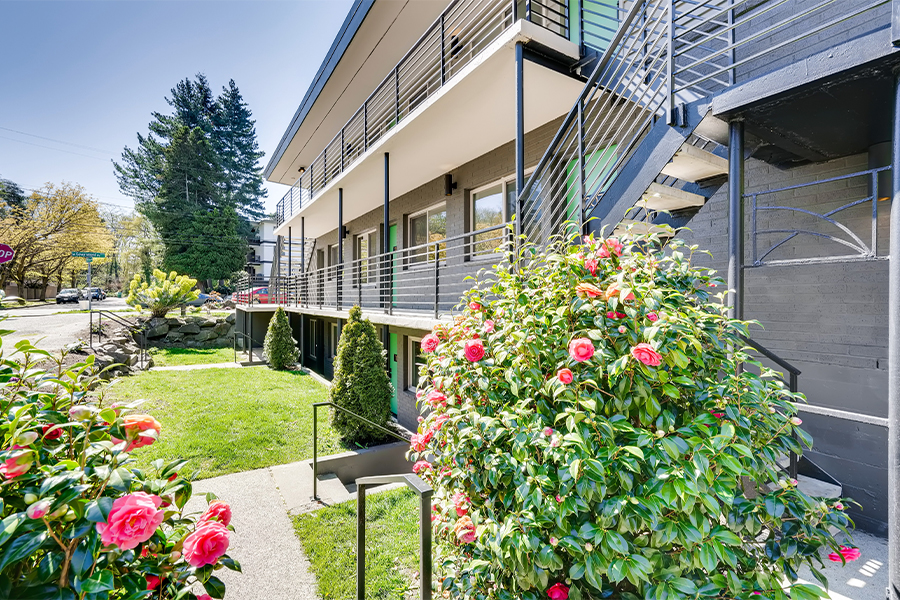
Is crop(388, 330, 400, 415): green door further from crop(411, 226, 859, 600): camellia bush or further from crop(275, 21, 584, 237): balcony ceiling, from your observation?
crop(411, 226, 859, 600): camellia bush

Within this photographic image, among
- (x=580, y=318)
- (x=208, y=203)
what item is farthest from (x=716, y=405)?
(x=208, y=203)

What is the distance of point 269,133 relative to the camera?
152ft

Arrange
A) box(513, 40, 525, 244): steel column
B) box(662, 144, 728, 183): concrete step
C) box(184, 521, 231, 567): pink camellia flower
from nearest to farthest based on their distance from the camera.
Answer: box(184, 521, 231, 567): pink camellia flower, box(662, 144, 728, 183): concrete step, box(513, 40, 525, 244): steel column

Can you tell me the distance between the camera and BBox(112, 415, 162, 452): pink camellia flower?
1.35 metres

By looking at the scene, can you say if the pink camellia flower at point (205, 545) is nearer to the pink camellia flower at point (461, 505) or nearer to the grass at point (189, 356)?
the pink camellia flower at point (461, 505)

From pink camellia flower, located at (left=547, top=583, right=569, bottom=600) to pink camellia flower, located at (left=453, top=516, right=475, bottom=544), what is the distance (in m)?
0.45

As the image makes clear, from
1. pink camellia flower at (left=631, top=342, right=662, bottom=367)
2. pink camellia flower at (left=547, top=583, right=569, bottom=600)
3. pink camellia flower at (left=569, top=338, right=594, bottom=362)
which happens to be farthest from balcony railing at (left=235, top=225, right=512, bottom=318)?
pink camellia flower at (left=547, top=583, right=569, bottom=600)

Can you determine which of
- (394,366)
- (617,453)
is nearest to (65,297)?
(394,366)

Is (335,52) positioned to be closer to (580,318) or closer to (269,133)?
(580,318)

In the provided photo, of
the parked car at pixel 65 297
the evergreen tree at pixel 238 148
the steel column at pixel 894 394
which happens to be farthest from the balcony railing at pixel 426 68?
the parked car at pixel 65 297

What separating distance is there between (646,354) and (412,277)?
9222 millimetres

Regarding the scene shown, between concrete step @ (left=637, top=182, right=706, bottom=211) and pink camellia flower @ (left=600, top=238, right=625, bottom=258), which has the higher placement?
concrete step @ (left=637, top=182, right=706, bottom=211)

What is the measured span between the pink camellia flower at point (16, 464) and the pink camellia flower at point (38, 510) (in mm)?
133

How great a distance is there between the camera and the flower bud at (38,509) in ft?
3.30
